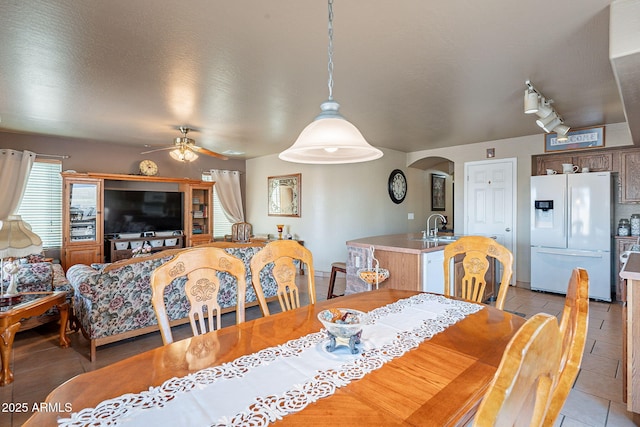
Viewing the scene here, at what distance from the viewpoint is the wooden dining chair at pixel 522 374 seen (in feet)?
1.38

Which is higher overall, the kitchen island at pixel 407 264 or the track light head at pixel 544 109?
the track light head at pixel 544 109

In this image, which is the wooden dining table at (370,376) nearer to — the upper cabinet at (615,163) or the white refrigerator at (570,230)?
the white refrigerator at (570,230)

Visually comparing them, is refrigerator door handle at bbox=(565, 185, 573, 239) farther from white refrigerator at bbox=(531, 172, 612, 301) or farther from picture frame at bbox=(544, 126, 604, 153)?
picture frame at bbox=(544, 126, 604, 153)

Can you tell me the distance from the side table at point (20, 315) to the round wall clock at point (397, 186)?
5199 millimetres

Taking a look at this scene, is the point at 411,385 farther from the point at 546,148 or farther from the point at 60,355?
the point at 546,148

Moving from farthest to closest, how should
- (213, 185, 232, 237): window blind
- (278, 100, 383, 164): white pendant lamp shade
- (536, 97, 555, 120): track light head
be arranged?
1. (213, 185, 232, 237): window blind
2. (536, 97, 555, 120): track light head
3. (278, 100, 383, 164): white pendant lamp shade

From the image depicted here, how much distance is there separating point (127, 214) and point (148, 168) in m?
0.92

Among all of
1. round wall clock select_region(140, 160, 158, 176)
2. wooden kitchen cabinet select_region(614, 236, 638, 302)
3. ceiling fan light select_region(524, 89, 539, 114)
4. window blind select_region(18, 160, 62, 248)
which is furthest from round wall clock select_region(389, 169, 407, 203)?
window blind select_region(18, 160, 62, 248)

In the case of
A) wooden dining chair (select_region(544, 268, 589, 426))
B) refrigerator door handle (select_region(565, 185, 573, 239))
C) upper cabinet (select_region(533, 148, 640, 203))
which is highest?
upper cabinet (select_region(533, 148, 640, 203))

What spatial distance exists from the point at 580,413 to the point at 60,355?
394cm

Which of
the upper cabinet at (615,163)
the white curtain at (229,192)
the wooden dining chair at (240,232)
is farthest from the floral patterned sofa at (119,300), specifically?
the upper cabinet at (615,163)

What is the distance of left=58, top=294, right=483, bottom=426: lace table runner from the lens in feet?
2.71

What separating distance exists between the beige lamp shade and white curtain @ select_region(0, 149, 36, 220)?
263 cm

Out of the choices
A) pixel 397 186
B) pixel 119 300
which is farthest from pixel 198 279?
pixel 397 186
